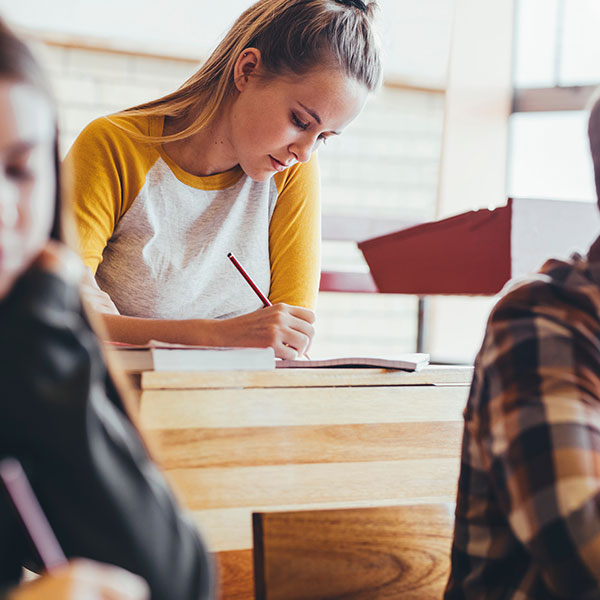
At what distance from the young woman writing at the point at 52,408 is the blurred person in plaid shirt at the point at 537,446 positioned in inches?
10.9

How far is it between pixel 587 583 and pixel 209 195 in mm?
1073

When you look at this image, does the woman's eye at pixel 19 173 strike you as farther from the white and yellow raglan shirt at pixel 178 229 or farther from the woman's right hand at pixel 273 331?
the white and yellow raglan shirt at pixel 178 229

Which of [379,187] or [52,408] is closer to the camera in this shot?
[52,408]

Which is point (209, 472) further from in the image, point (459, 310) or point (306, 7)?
point (459, 310)

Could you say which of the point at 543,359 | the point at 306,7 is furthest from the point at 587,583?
the point at 306,7

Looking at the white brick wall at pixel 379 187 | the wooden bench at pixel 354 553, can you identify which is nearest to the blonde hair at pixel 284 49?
the wooden bench at pixel 354 553

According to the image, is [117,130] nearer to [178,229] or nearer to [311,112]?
[178,229]

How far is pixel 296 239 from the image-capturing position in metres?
1.58

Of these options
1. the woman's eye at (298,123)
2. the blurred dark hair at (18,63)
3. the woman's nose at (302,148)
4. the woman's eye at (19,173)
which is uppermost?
the woman's eye at (298,123)

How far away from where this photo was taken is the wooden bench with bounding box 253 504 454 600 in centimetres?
75

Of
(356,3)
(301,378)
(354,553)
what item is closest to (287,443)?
(301,378)

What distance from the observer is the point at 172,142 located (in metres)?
1.50

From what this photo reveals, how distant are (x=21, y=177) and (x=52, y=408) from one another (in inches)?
5.7

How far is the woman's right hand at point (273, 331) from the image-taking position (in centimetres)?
115
